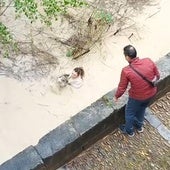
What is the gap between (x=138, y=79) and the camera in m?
7.83

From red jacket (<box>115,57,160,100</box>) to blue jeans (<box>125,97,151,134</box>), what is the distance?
0.45 feet

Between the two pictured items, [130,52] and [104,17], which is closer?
[130,52]

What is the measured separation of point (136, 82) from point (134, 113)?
694 millimetres

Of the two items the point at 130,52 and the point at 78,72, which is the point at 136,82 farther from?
the point at 78,72

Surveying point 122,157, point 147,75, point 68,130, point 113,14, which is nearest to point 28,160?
point 68,130

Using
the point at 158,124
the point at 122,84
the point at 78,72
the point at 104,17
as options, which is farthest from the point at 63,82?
the point at 122,84

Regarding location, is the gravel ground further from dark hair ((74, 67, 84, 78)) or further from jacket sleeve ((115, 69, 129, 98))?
dark hair ((74, 67, 84, 78))

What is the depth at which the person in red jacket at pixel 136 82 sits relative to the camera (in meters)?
7.81

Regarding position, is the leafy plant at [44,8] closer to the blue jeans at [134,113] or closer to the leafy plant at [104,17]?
the leafy plant at [104,17]

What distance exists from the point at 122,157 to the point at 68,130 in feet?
2.92

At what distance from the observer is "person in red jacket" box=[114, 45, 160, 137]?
781cm

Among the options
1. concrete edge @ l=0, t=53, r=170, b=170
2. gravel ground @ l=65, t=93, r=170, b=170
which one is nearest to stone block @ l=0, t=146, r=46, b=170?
concrete edge @ l=0, t=53, r=170, b=170

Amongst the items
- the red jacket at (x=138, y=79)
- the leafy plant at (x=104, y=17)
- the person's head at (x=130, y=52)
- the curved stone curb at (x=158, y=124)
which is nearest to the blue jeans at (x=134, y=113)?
the red jacket at (x=138, y=79)

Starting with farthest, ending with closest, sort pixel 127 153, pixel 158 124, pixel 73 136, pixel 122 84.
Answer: pixel 158 124
pixel 127 153
pixel 73 136
pixel 122 84
